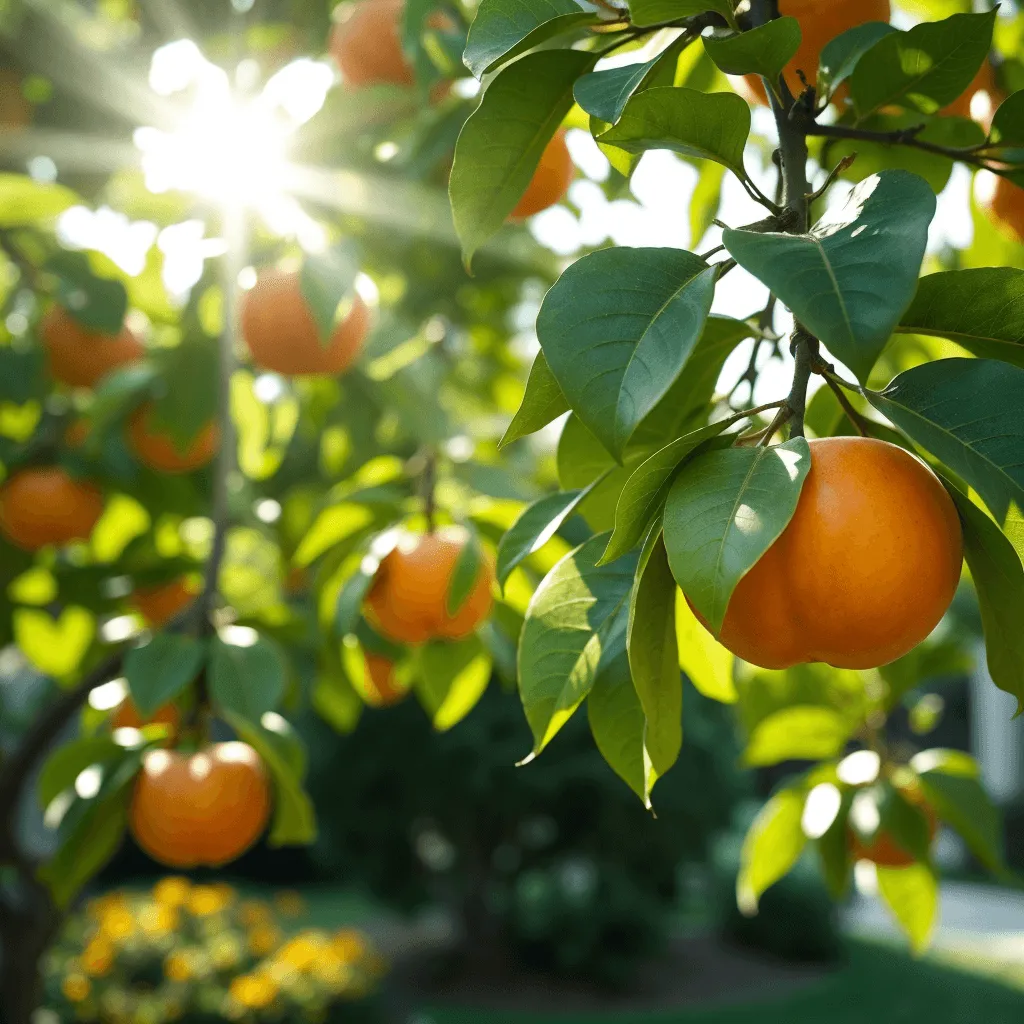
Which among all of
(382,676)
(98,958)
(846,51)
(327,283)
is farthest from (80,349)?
(98,958)

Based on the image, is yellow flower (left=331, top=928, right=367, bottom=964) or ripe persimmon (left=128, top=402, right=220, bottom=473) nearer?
ripe persimmon (left=128, top=402, right=220, bottom=473)

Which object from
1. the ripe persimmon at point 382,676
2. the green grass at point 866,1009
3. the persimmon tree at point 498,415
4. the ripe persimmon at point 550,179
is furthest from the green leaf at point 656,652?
the green grass at point 866,1009

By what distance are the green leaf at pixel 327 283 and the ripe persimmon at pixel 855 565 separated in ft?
3.20

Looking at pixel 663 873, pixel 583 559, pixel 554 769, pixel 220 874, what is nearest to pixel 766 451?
pixel 583 559

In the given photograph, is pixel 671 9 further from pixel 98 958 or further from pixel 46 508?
pixel 98 958

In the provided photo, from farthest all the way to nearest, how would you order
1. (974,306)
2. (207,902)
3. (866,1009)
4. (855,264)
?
1. (866,1009)
2. (207,902)
3. (974,306)
4. (855,264)

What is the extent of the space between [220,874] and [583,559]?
409 inches

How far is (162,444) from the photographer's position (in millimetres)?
1990

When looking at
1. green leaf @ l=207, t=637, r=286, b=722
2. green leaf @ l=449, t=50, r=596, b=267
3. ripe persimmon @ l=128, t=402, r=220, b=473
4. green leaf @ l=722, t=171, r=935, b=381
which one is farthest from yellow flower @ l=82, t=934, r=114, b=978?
green leaf @ l=722, t=171, r=935, b=381

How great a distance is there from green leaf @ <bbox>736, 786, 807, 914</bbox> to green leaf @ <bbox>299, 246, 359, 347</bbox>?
0.91m

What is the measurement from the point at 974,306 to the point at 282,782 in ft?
3.26

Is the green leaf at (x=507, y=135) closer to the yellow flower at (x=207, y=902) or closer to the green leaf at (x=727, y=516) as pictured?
the green leaf at (x=727, y=516)

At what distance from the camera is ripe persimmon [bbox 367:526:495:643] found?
139cm

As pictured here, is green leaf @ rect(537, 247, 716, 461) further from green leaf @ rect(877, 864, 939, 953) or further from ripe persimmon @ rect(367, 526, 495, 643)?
green leaf @ rect(877, 864, 939, 953)
